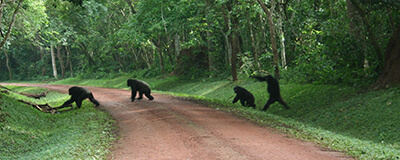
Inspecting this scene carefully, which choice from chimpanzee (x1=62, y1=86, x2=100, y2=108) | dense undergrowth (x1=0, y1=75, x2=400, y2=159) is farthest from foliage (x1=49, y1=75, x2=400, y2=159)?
chimpanzee (x1=62, y1=86, x2=100, y2=108)

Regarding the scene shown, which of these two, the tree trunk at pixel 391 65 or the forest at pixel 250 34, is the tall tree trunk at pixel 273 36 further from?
the tree trunk at pixel 391 65

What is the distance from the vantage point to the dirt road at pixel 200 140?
7.71m

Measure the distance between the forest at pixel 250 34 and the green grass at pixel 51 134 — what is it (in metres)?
4.86

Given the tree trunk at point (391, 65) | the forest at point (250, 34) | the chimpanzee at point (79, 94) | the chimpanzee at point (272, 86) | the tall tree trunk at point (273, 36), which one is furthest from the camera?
the tall tree trunk at point (273, 36)

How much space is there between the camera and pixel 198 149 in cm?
819

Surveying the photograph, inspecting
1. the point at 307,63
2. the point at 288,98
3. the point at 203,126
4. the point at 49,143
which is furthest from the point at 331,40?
the point at 49,143

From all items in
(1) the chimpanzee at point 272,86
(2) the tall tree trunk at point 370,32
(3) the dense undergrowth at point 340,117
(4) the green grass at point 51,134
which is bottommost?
(3) the dense undergrowth at point 340,117

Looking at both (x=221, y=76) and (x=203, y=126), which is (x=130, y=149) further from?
(x=221, y=76)

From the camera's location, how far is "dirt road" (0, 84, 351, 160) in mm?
7711

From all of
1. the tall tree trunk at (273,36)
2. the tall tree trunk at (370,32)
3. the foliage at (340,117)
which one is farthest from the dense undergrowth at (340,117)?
the tall tree trunk at (370,32)

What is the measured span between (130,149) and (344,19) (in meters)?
11.9

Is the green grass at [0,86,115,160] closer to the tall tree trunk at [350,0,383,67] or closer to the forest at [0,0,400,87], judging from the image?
the forest at [0,0,400,87]

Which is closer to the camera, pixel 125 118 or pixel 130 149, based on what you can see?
pixel 130 149

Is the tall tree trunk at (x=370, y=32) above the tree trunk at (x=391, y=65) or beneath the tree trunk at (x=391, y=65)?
above
